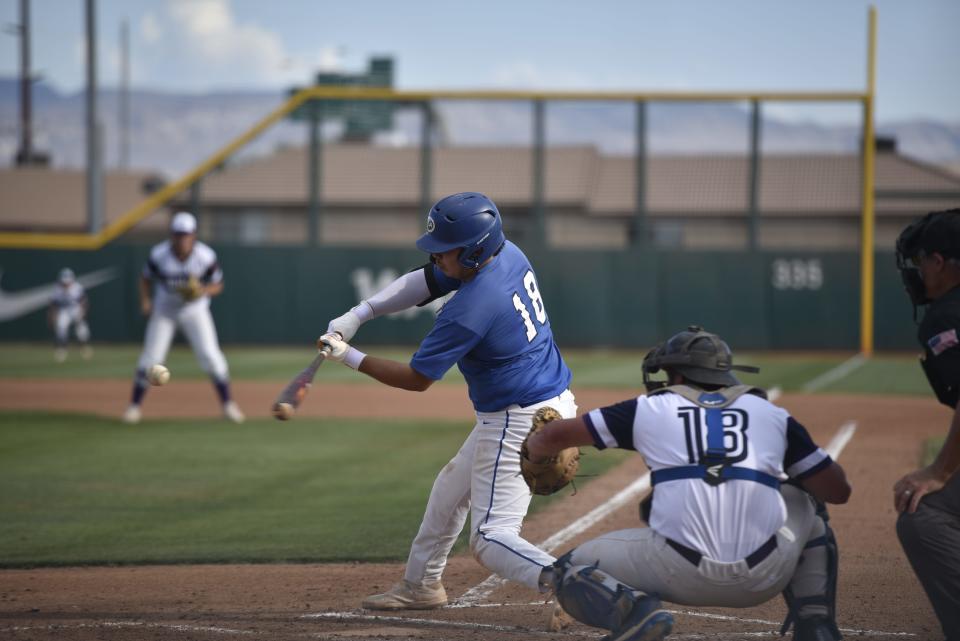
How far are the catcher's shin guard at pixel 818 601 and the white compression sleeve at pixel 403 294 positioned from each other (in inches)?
86.2

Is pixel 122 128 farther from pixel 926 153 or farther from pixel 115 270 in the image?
pixel 926 153

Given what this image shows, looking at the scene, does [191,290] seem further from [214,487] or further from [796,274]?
[796,274]

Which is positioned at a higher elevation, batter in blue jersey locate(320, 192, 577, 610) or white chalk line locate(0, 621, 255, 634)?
batter in blue jersey locate(320, 192, 577, 610)

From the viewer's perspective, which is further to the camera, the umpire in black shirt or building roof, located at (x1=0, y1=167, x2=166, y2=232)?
building roof, located at (x1=0, y1=167, x2=166, y2=232)

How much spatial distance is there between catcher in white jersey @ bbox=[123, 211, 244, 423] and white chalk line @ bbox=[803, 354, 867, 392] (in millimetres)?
8989

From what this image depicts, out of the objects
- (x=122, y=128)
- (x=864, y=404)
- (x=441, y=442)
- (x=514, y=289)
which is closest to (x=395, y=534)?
(x=514, y=289)

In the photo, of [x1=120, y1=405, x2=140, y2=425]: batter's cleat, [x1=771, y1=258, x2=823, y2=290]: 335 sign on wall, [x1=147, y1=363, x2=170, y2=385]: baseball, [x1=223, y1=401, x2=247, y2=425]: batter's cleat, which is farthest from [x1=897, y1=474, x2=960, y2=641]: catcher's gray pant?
[x1=771, y1=258, x2=823, y2=290]: 335 sign on wall

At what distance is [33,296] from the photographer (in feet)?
94.2

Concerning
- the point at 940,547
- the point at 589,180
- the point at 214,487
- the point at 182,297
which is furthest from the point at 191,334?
the point at 589,180

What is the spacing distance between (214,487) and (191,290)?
4.25 meters

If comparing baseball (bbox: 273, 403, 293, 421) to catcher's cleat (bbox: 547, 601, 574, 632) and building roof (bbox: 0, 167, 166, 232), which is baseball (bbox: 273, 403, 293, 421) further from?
building roof (bbox: 0, 167, 166, 232)

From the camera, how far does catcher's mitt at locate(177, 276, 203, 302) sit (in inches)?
523

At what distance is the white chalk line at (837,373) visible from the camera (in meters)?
18.6

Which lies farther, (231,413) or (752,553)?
(231,413)
